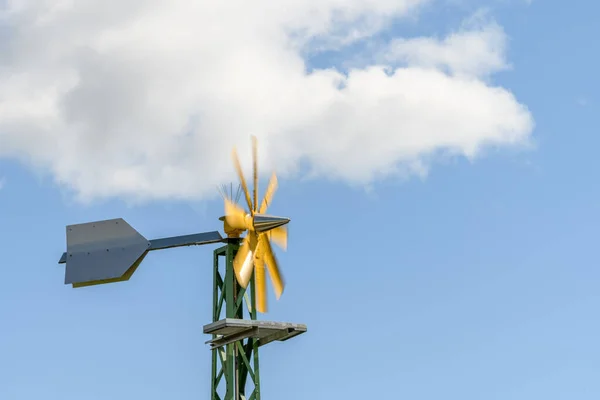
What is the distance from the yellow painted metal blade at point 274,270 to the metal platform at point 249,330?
1.36 m

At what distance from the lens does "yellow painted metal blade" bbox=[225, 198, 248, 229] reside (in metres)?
27.7

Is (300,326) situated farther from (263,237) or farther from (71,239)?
(71,239)

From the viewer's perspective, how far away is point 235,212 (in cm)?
2770

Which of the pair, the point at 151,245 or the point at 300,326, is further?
the point at 151,245

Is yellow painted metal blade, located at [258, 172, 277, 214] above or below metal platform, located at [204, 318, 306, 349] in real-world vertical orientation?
above

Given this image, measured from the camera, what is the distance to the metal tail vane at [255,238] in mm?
27500

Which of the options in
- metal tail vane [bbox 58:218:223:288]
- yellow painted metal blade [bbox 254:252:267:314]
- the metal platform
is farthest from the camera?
metal tail vane [bbox 58:218:223:288]

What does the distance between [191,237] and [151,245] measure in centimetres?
125

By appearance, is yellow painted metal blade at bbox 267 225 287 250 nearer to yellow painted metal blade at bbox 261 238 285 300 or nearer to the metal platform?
yellow painted metal blade at bbox 261 238 285 300

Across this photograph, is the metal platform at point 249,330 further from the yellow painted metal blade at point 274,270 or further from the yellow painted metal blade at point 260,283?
the yellow painted metal blade at point 274,270

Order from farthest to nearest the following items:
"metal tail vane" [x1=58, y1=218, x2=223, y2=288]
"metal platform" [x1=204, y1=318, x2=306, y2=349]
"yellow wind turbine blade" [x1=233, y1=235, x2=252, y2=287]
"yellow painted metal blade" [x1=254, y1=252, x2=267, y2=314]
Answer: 1. "metal tail vane" [x1=58, y1=218, x2=223, y2=288]
2. "yellow painted metal blade" [x1=254, y1=252, x2=267, y2=314]
3. "yellow wind turbine blade" [x1=233, y1=235, x2=252, y2=287]
4. "metal platform" [x1=204, y1=318, x2=306, y2=349]

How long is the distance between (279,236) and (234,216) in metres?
1.51

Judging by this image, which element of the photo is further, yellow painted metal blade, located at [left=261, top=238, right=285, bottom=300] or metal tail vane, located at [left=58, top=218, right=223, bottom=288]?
metal tail vane, located at [left=58, top=218, right=223, bottom=288]

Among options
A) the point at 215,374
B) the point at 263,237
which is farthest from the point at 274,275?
the point at 215,374
